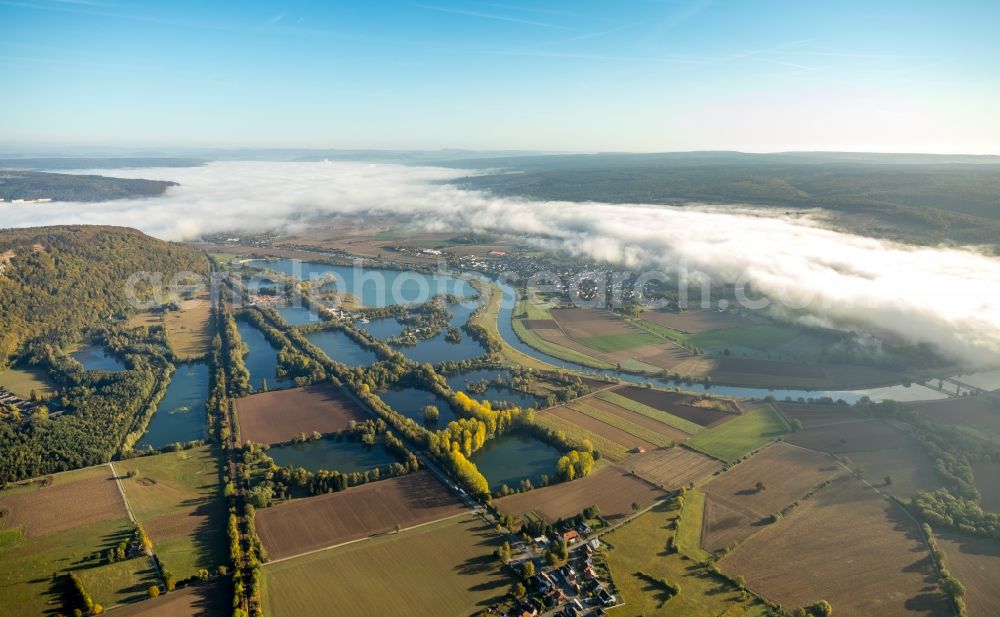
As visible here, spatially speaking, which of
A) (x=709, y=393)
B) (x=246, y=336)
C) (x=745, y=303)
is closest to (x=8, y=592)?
(x=246, y=336)

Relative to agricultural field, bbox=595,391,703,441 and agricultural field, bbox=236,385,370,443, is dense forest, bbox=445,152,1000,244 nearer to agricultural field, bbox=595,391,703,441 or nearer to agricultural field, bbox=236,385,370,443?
agricultural field, bbox=595,391,703,441

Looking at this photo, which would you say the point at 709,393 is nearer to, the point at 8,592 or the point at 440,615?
the point at 440,615

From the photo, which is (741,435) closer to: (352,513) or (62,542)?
(352,513)

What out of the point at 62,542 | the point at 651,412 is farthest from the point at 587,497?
the point at 62,542

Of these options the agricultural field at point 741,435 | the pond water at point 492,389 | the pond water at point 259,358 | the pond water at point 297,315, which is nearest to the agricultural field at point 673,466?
the agricultural field at point 741,435

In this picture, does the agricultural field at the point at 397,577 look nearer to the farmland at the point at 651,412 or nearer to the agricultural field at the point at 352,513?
the agricultural field at the point at 352,513

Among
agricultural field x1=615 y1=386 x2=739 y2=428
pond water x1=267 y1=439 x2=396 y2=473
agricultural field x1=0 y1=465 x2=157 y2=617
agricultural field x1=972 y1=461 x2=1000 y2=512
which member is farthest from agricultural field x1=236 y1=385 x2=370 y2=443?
agricultural field x1=972 y1=461 x2=1000 y2=512
